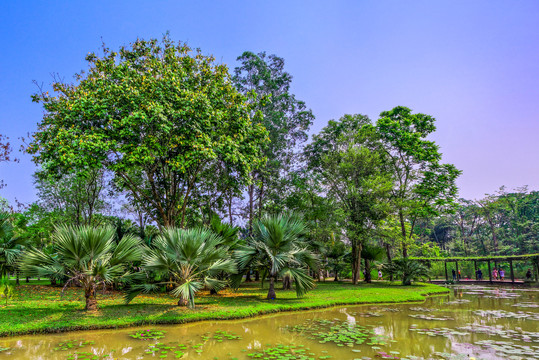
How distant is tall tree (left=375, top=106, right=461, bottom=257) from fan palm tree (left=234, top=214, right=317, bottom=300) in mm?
12615

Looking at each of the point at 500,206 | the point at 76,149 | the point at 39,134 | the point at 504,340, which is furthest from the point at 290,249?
the point at 500,206

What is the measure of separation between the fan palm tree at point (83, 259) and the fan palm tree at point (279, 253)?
14.4 feet

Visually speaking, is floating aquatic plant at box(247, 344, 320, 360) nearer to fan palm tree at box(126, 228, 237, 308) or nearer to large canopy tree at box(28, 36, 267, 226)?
fan palm tree at box(126, 228, 237, 308)

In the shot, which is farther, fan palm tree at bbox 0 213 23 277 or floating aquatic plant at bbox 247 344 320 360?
fan palm tree at bbox 0 213 23 277

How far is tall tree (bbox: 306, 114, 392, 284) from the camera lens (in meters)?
20.8

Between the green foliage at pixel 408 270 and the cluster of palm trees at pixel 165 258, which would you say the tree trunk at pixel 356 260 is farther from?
the cluster of palm trees at pixel 165 258

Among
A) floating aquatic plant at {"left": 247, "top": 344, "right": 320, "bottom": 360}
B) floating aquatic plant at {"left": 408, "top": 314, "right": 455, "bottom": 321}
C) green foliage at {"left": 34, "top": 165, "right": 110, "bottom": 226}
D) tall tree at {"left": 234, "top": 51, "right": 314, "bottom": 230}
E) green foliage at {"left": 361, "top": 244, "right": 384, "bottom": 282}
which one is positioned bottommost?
floating aquatic plant at {"left": 408, "top": 314, "right": 455, "bottom": 321}

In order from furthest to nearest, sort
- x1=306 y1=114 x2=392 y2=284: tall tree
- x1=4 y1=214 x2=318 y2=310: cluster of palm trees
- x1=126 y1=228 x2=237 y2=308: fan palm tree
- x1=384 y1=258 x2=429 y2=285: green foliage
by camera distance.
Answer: x1=306 y1=114 x2=392 y2=284: tall tree < x1=384 y1=258 x2=429 y2=285: green foliage < x1=126 y1=228 x2=237 y2=308: fan palm tree < x1=4 y1=214 x2=318 y2=310: cluster of palm trees

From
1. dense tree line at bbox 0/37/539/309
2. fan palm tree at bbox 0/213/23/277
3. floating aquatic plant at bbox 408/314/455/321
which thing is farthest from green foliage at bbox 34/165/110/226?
floating aquatic plant at bbox 408/314/455/321

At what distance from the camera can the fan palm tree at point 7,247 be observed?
12.4 m

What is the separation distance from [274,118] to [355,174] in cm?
706

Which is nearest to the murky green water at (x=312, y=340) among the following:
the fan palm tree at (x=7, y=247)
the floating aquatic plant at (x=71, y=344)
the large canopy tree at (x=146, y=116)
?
the floating aquatic plant at (x=71, y=344)

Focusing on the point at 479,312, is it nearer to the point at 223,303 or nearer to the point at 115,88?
the point at 223,303

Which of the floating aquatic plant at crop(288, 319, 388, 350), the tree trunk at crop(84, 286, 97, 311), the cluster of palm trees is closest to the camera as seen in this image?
the floating aquatic plant at crop(288, 319, 388, 350)
